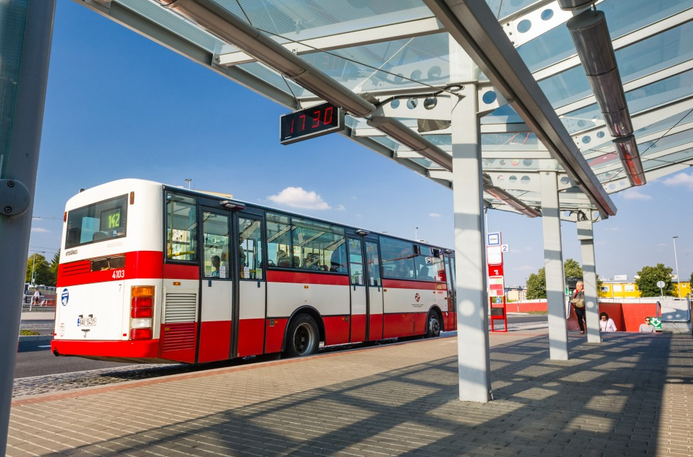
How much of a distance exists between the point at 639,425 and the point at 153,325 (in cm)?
659

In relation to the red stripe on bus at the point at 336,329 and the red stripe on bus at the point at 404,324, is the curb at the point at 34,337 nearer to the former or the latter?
the red stripe on bus at the point at 336,329

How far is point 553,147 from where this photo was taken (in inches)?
296

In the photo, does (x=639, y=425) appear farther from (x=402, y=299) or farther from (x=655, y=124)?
(x=402, y=299)

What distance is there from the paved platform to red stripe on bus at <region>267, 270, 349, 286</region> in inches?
85.5

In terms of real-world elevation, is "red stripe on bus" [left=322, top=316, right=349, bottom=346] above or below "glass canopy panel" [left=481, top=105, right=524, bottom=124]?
below

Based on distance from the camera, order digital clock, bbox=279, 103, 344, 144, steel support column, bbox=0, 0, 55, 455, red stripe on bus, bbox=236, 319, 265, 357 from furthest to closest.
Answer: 1. red stripe on bus, bbox=236, 319, 265, 357
2. digital clock, bbox=279, 103, 344, 144
3. steel support column, bbox=0, 0, 55, 455

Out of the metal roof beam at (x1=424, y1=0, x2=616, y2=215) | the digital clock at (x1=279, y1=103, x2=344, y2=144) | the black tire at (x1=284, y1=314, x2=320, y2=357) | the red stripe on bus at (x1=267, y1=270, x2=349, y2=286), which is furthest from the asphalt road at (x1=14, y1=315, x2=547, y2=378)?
the metal roof beam at (x1=424, y1=0, x2=616, y2=215)

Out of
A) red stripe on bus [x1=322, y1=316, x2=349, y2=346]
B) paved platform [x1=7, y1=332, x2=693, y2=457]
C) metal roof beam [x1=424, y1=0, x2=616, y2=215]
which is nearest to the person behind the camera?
paved platform [x1=7, y1=332, x2=693, y2=457]

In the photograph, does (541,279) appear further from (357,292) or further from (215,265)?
(215,265)

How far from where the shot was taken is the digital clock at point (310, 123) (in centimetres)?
680

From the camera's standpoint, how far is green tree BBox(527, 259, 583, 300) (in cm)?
7161

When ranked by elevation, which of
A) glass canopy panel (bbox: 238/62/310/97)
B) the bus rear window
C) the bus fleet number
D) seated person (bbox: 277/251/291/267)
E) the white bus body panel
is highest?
glass canopy panel (bbox: 238/62/310/97)

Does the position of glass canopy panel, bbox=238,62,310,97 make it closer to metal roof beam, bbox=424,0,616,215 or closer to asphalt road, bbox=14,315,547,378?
metal roof beam, bbox=424,0,616,215

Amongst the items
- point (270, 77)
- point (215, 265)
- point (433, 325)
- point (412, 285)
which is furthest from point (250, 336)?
point (433, 325)
